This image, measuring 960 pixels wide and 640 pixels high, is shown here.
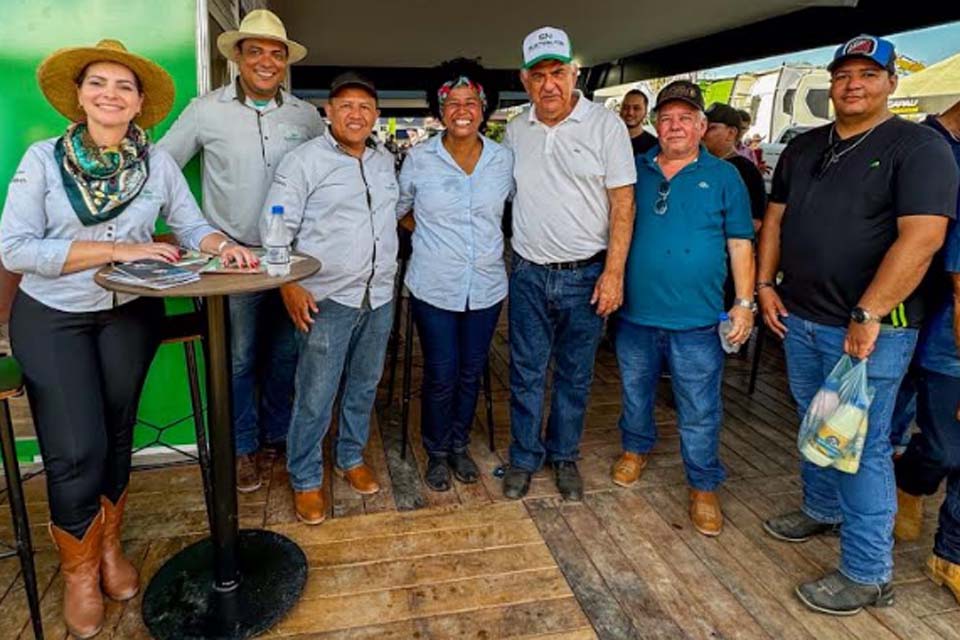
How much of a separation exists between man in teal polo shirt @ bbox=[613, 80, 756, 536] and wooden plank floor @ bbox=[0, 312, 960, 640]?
0.76 ft

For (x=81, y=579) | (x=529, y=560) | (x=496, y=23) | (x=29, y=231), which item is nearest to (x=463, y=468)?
(x=529, y=560)

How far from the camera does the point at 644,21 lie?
19.4 feet

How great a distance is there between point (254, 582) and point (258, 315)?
3.08ft

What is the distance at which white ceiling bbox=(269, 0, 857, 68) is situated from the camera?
5.20 meters

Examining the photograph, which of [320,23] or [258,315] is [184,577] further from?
[320,23]

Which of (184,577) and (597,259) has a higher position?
(597,259)

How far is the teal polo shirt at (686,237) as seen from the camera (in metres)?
2.01

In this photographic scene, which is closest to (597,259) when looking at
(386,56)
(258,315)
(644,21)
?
(258,315)

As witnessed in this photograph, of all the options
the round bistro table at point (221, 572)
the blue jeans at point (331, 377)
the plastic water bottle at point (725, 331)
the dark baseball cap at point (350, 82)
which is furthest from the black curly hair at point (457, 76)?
the plastic water bottle at point (725, 331)

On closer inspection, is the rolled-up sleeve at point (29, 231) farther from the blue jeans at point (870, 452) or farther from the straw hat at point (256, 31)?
the blue jeans at point (870, 452)

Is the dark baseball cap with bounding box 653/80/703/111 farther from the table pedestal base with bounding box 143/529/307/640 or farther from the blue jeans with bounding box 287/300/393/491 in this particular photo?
the table pedestal base with bounding box 143/529/307/640

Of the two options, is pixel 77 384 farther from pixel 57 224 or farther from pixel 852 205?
pixel 852 205

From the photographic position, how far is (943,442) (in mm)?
1829

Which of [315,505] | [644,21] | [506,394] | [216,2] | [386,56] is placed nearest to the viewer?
[315,505]
